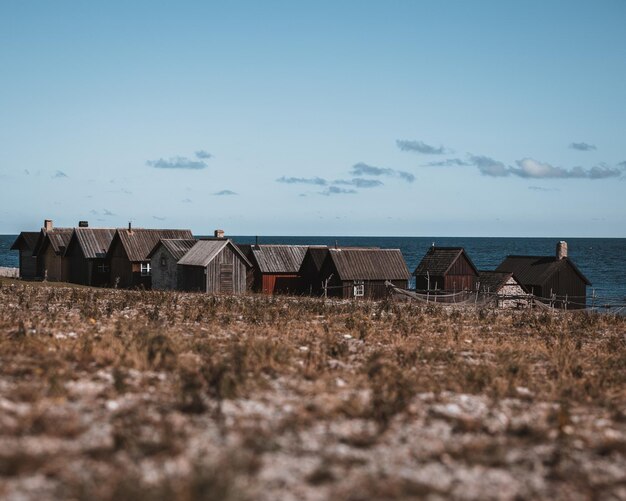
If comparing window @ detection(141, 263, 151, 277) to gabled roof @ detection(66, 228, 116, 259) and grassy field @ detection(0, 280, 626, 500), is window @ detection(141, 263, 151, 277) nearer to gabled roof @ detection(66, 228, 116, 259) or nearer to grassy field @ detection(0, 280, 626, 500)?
gabled roof @ detection(66, 228, 116, 259)

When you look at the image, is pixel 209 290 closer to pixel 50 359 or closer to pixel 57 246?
pixel 57 246

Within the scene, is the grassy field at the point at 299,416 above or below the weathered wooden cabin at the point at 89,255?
below

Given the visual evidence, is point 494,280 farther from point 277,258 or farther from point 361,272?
point 277,258

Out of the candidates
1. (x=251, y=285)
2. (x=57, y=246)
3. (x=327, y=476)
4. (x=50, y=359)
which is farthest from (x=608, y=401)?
(x=57, y=246)

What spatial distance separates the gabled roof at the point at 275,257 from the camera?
55.2 m

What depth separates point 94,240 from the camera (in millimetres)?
60344

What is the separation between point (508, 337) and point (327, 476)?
13.8 m

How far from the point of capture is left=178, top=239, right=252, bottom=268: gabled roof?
163 feet

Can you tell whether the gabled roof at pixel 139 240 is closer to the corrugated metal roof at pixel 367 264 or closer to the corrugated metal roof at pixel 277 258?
the corrugated metal roof at pixel 277 258

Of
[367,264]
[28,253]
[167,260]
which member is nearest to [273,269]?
[167,260]

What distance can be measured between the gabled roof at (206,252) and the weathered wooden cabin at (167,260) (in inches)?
48.5

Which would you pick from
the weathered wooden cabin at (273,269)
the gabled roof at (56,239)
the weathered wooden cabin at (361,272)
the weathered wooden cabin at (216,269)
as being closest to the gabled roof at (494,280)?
the weathered wooden cabin at (361,272)

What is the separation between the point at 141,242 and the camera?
188 ft

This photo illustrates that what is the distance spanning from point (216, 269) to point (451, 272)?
673 inches
